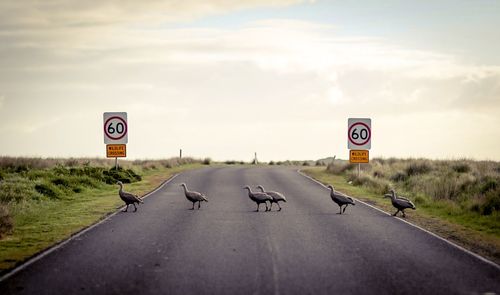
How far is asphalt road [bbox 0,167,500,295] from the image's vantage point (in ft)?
27.9

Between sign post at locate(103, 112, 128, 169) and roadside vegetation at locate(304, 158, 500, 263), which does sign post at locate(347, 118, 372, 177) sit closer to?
roadside vegetation at locate(304, 158, 500, 263)

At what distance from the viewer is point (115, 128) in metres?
31.4

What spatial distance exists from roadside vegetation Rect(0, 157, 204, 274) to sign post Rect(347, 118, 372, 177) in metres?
10.5

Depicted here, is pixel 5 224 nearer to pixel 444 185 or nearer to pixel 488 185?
pixel 444 185

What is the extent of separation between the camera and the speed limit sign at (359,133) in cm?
3028

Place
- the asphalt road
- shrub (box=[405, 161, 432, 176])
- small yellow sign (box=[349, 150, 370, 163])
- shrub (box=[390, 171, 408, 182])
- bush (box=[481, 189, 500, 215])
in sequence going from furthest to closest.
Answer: shrub (box=[405, 161, 432, 176]) < shrub (box=[390, 171, 408, 182]) < small yellow sign (box=[349, 150, 370, 163]) < bush (box=[481, 189, 500, 215]) < the asphalt road

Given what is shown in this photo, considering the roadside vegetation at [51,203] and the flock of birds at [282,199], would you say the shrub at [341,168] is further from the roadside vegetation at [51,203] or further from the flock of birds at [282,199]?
the flock of birds at [282,199]

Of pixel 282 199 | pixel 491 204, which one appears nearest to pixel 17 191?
pixel 282 199

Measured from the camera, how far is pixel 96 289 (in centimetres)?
835

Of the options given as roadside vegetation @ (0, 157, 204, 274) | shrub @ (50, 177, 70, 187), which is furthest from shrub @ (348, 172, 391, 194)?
shrub @ (50, 177, 70, 187)

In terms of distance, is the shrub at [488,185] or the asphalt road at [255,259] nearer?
the asphalt road at [255,259]

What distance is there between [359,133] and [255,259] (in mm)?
20831

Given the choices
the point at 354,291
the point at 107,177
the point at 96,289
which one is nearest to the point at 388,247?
the point at 354,291

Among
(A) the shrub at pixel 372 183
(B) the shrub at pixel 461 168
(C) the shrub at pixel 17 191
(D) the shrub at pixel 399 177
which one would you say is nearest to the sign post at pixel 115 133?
(C) the shrub at pixel 17 191
